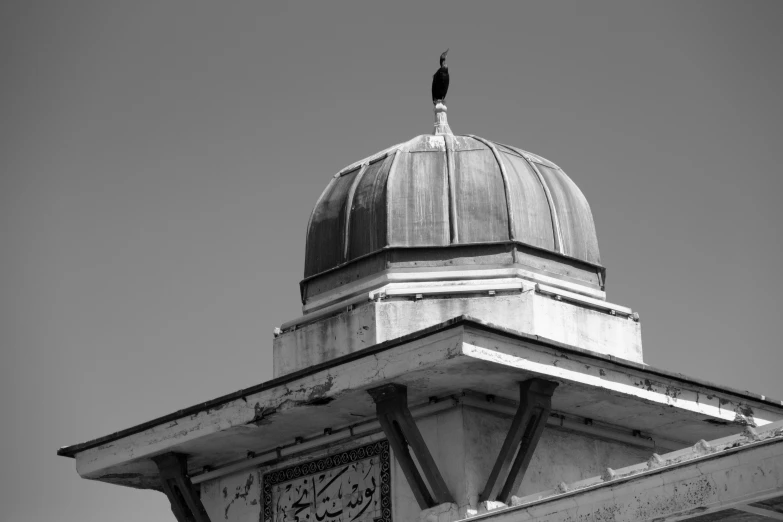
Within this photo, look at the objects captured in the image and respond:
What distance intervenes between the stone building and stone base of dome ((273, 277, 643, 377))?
23mm

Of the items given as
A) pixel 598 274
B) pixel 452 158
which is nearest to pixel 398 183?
pixel 452 158

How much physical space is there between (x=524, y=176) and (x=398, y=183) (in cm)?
155

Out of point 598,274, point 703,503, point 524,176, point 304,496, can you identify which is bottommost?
point 703,503

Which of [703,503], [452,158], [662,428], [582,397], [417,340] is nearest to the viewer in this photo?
[703,503]

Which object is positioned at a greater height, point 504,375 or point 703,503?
point 504,375

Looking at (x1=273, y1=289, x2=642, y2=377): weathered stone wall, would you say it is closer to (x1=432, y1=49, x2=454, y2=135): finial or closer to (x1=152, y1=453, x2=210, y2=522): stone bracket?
(x1=152, y1=453, x2=210, y2=522): stone bracket

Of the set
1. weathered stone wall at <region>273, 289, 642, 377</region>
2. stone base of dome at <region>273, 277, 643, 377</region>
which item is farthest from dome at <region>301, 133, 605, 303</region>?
weathered stone wall at <region>273, 289, 642, 377</region>

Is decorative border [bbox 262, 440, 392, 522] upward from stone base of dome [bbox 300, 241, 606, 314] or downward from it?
downward

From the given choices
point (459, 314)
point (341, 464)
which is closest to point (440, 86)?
point (459, 314)

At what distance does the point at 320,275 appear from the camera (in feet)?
61.5

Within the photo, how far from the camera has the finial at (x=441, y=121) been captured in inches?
785

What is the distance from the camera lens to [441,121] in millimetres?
20078

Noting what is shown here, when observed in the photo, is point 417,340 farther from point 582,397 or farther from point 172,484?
point 172,484

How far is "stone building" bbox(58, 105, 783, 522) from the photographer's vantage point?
1573 centimetres
